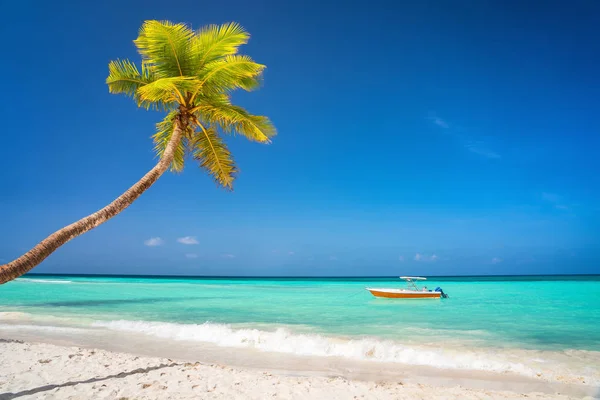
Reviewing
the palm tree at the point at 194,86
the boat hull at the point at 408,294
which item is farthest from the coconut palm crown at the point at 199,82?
the boat hull at the point at 408,294

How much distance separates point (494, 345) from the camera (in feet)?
36.3

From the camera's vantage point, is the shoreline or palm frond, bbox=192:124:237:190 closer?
the shoreline

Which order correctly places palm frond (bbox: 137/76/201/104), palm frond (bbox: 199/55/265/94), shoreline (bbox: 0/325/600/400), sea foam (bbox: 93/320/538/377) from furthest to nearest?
sea foam (bbox: 93/320/538/377) < palm frond (bbox: 199/55/265/94) < palm frond (bbox: 137/76/201/104) < shoreline (bbox: 0/325/600/400)

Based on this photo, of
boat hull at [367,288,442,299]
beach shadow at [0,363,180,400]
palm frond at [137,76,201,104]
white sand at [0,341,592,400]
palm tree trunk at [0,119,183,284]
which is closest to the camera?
palm tree trunk at [0,119,183,284]

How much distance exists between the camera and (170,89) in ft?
24.7

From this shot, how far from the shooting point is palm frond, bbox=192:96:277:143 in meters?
8.79

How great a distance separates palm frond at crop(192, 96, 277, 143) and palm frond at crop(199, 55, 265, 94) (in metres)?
0.30

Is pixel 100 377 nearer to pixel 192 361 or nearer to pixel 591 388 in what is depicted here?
pixel 192 361

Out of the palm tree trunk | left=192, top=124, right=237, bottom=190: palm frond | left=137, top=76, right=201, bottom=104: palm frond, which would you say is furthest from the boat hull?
left=137, top=76, right=201, bottom=104: palm frond

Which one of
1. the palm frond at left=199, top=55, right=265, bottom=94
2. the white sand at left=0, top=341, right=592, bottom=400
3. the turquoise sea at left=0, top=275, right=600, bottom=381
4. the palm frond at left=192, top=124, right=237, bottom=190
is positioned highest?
the palm frond at left=199, top=55, right=265, bottom=94

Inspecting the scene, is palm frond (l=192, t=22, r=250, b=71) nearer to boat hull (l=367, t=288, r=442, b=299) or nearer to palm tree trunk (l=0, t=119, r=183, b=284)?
palm tree trunk (l=0, t=119, r=183, b=284)

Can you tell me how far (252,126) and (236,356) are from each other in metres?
5.70

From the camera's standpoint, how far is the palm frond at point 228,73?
26.4 feet

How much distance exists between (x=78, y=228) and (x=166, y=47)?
4.48 meters
